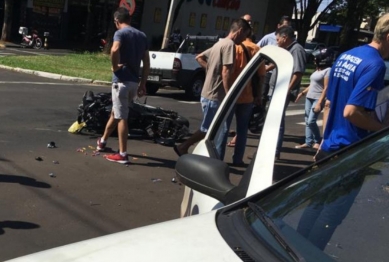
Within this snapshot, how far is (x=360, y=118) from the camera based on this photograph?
145 inches

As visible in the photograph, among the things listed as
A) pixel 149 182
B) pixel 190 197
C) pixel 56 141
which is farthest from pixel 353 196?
pixel 56 141

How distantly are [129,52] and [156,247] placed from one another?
5199mm

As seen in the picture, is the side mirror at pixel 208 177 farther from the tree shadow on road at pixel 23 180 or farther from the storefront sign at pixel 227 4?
the storefront sign at pixel 227 4

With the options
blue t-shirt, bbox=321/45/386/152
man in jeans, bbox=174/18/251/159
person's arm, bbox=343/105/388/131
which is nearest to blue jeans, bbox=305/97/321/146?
man in jeans, bbox=174/18/251/159

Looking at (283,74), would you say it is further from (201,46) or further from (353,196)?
(201,46)

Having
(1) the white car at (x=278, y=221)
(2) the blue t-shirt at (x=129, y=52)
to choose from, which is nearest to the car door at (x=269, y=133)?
(1) the white car at (x=278, y=221)

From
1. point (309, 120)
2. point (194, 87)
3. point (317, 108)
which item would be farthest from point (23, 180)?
point (194, 87)

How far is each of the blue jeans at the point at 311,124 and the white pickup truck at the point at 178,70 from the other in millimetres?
6415

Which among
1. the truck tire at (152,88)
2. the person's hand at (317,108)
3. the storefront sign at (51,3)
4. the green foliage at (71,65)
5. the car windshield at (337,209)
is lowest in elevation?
the green foliage at (71,65)

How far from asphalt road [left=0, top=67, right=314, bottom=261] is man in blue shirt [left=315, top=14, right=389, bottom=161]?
14.0 inches

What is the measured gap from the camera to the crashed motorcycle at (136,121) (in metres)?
8.69

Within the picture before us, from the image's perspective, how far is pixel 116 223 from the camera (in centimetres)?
516

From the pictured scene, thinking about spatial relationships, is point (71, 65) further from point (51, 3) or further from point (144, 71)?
point (51, 3)

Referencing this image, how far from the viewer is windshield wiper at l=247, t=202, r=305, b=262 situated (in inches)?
75.9
